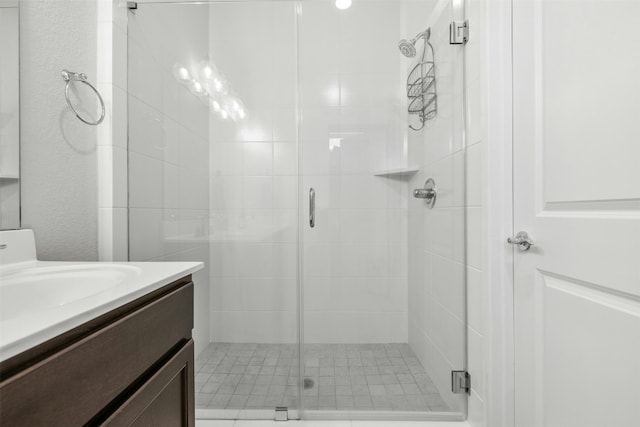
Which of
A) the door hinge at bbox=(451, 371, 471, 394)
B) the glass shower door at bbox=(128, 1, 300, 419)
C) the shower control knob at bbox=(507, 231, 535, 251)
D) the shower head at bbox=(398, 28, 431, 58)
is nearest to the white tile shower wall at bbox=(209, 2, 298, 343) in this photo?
the glass shower door at bbox=(128, 1, 300, 419)

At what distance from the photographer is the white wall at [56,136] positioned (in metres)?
1.01

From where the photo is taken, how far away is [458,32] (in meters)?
1.34

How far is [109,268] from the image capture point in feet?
2.75

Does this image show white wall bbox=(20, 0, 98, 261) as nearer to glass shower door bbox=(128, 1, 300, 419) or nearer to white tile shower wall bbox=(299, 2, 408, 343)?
glass shower door bbox=(128, 1, 300, 419)

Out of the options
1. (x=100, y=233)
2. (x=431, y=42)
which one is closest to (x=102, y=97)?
(x=100, y=233)

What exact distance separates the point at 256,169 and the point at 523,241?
121 cm

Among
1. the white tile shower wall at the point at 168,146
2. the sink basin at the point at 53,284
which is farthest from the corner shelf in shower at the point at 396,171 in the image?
the sink basin at the point at 53,284

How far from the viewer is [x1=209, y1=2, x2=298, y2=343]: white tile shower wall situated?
1.54 meters

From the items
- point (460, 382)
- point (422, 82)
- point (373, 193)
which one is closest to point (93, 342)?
point (373, 193)

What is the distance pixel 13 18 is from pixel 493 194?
1.76 meters

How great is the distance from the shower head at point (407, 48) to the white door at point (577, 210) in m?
0.54

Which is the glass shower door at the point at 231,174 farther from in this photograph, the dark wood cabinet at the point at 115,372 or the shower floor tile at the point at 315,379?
the dark wood cabinet at the point at 115,372

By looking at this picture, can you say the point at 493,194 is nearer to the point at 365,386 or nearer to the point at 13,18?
the point at 365,386

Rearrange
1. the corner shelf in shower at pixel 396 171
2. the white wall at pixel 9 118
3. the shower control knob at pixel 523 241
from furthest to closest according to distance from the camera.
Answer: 1. the corner shelf in shower at pixel 396 171
2. the shower control knob at pixel 523 241
3. the white wall at pixel 9 118
